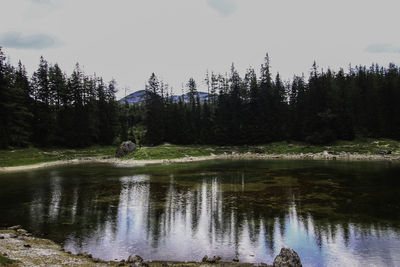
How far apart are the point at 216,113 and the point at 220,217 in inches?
3914

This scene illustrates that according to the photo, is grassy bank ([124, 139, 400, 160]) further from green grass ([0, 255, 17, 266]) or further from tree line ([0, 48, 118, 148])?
green grass ([0, 255, 17, 266])

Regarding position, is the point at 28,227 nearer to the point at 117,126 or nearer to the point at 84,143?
the point at 84,143

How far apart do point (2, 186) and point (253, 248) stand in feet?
132

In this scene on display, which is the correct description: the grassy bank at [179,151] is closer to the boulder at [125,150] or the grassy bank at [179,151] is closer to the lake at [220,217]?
the boulder at [125,150]

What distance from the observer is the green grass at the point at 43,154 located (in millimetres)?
67094

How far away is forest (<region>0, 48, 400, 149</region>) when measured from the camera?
9519cm

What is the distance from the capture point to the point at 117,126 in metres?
124

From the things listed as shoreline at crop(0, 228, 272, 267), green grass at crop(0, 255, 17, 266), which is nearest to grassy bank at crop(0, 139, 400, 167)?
shoreline at crop(0, 228, 272, 267)

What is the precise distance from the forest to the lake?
190 ft

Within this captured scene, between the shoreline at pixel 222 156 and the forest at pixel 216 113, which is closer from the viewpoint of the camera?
the shoreline at pixel 222 156

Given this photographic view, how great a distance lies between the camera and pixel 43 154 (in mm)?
81625

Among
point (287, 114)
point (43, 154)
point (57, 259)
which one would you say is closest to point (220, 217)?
point (57, 259)

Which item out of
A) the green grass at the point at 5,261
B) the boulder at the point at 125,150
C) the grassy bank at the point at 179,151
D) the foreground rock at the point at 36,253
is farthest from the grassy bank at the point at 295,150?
the green grass at the point at 5,261

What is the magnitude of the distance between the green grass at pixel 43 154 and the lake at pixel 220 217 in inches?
1150
